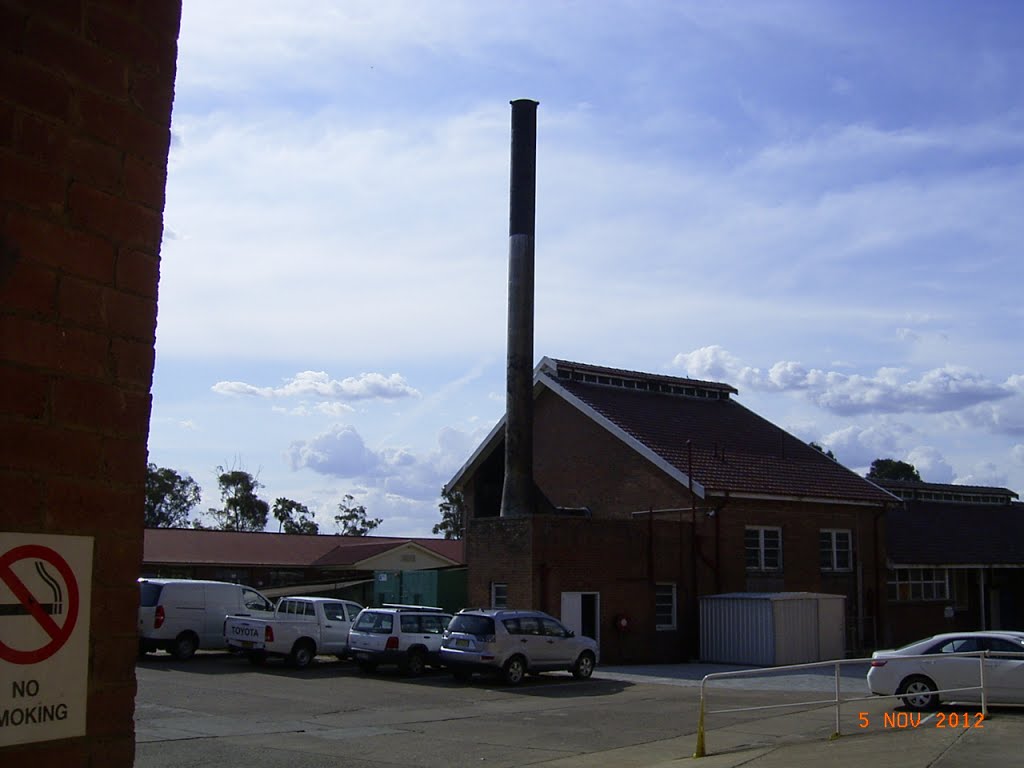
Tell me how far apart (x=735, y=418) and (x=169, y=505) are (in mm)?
61328

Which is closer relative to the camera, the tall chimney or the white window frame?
the white window frame

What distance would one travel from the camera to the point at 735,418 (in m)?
42.9

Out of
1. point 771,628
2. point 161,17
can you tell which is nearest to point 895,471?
point 771,628

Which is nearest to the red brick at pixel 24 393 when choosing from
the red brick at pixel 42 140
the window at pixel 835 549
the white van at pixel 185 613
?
the red brick at pixel 42 140

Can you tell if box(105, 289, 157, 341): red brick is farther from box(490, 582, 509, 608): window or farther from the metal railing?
box(490, 582, 509, 608): window

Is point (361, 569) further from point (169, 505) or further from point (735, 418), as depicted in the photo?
point (169, 505)

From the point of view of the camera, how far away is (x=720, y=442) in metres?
39.6

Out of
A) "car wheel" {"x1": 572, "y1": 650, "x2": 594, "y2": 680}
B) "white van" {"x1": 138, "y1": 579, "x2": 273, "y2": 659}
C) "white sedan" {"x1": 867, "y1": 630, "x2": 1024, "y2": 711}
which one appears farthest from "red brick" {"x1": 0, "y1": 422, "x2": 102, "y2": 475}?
"white van" {"x1": 138, "y1": 579, "x2": 273, "y2": 659}

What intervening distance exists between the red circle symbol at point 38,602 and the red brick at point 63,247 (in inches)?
34.1

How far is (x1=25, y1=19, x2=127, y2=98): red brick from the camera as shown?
11.4ft

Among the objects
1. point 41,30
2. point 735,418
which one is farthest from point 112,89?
A: point 735,418

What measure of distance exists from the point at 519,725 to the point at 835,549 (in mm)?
22256

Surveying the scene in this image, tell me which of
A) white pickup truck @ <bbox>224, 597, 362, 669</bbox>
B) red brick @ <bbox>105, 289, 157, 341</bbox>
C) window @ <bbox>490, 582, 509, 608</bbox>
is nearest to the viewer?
red brick @ <bbox>105, 289, 157, 341</bbox>

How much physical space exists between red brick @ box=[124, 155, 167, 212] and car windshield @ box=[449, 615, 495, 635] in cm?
2278
